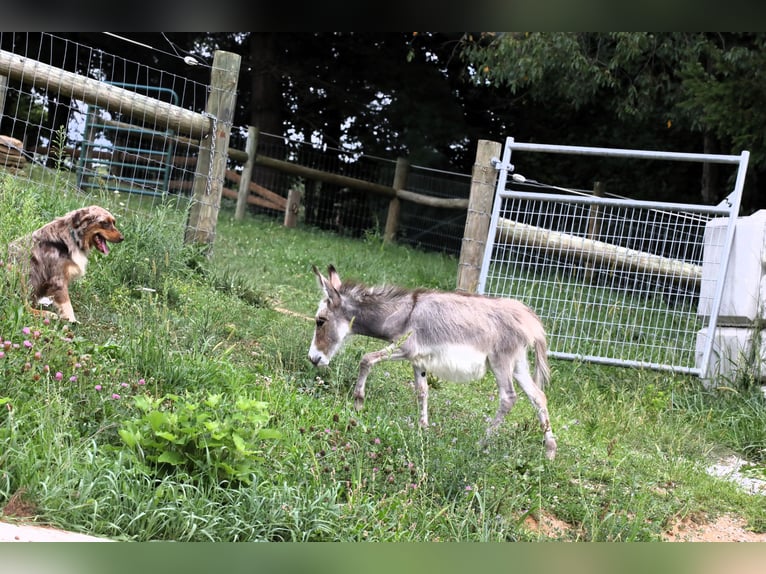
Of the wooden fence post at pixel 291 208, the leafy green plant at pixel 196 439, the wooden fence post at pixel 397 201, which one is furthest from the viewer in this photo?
the wooden fence post at pixel 397 201

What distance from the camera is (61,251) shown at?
6129mm

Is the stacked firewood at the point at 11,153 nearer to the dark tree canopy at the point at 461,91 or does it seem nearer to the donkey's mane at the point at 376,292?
the donkey's mane at the point at 376,292

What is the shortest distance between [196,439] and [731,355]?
600cm

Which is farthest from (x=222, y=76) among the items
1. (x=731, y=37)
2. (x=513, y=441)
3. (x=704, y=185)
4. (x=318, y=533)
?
(x=704, y=185)

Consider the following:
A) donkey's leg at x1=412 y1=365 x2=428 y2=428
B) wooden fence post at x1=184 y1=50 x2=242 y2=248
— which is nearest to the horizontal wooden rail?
wooden fence post at x1=184 y1=50 x2=242 y2=248

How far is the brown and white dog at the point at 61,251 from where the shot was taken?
598 centimetres

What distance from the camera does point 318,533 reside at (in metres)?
4.05

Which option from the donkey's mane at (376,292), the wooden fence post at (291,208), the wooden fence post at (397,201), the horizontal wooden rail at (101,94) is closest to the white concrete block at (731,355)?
the donkey's mane at (376,292)

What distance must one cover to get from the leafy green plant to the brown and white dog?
6.77 feet

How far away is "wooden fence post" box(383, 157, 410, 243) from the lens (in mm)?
18406

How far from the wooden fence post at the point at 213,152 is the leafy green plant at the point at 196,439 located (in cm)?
457

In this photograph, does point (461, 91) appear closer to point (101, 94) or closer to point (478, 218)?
point (478, 218)

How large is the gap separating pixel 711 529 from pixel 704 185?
12.3 metres

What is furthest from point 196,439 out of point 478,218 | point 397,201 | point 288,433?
point 397,201
